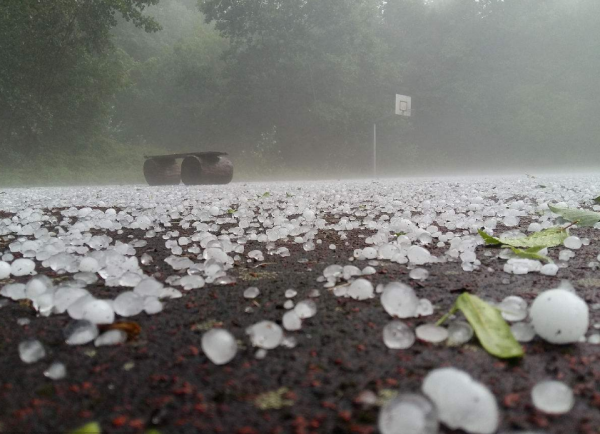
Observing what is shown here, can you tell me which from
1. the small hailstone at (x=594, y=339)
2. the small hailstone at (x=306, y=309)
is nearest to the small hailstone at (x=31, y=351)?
the small hailstone at (x=306, y=309)

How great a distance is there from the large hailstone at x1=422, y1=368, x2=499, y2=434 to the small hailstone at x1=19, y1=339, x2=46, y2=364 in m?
0.62

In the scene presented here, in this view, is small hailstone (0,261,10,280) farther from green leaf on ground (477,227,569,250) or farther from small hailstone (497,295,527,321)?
green leaf on ground (477,227,569,250)

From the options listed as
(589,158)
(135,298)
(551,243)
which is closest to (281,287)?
(135,298)

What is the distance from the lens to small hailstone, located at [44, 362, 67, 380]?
613mm

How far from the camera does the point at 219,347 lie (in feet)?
2.15

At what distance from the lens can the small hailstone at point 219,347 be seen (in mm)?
648

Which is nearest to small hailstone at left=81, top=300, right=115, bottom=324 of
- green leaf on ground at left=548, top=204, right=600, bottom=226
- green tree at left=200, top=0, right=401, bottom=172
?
green leaf on ground at left=548, top=204, right=600, bottom=226

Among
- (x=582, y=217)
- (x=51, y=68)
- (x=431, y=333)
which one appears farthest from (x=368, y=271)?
(x=51, y=68)

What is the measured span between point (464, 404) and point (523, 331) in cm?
32

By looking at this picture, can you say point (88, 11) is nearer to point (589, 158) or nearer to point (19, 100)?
point (19, 100)

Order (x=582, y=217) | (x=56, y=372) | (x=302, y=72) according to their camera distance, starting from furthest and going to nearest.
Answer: (x=302, y=72) < (x=582, y=217) < (x=56, y=372)

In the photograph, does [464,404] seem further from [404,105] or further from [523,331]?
[404,105]

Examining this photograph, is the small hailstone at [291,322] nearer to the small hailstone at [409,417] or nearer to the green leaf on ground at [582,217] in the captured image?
the small hailstone at [409,417]

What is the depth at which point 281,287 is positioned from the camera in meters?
1.06
